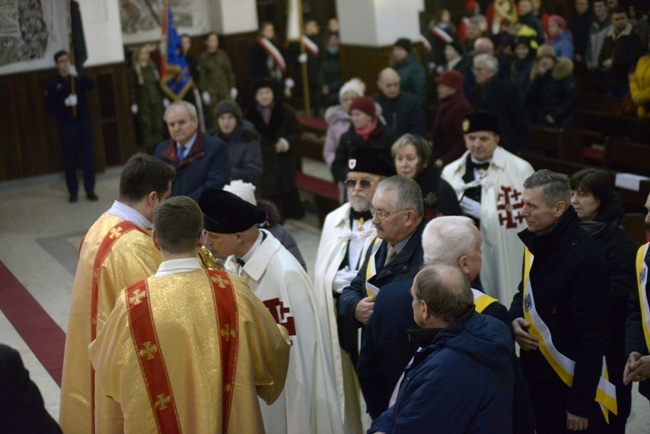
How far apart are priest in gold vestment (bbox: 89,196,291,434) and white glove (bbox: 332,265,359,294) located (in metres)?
1.57

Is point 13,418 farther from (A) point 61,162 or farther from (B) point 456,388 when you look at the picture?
(A) point 61,162

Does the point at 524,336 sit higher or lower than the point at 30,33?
lower

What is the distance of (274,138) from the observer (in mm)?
9797

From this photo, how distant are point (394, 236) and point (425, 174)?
1.58m

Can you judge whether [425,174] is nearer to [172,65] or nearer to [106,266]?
[106,266]

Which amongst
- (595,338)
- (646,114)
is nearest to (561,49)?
(646,114)

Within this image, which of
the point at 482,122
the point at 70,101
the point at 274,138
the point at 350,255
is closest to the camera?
the point at 350,255

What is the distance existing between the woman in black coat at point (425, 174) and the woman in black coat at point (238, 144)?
258 cm

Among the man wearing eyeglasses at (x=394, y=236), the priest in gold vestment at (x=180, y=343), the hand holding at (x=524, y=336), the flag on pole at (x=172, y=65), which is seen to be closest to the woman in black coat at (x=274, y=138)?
the flag on pole at (x=172, y=65)

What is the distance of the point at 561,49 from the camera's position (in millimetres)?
13633

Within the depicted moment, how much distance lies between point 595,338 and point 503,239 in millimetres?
2537

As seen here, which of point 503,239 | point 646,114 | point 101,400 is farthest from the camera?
point 646,114

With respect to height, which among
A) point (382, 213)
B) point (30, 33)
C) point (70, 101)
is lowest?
point (382, 213)

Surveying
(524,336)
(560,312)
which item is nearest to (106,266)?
(524,336)
